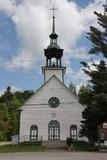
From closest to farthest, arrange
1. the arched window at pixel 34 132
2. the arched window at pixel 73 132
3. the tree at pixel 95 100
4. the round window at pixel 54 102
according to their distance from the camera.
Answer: the tree at pixel 95 100 < the arched window at pixel 73 132 < the arched window at pixel 34 132 < the round window at pixel 54 102

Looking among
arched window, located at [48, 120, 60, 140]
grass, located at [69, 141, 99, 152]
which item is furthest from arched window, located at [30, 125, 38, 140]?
grass, located at [69, 141, 99, 152]

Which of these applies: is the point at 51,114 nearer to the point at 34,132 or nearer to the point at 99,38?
the point at 34,132

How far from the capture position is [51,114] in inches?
2264

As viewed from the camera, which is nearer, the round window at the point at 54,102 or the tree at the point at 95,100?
the tree at the point at 95,100

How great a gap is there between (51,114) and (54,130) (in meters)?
2.28

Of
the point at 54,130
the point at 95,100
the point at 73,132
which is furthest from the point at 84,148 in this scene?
the point at 54,130

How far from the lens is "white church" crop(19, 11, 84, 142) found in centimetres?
5691

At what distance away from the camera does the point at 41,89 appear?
58906 millimetres

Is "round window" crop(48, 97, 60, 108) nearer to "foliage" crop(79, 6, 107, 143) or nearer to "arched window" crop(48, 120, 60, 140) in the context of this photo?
"arched window" crop(48, 120, 60, 140)

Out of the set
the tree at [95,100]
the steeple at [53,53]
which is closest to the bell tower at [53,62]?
the steeple at [53,53]

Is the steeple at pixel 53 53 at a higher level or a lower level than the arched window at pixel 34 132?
higher

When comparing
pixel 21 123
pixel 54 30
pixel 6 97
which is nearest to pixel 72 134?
pixel 21 123

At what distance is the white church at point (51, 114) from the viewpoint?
2240 inches

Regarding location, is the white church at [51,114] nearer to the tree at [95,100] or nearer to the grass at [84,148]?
the grass at [84,148]
